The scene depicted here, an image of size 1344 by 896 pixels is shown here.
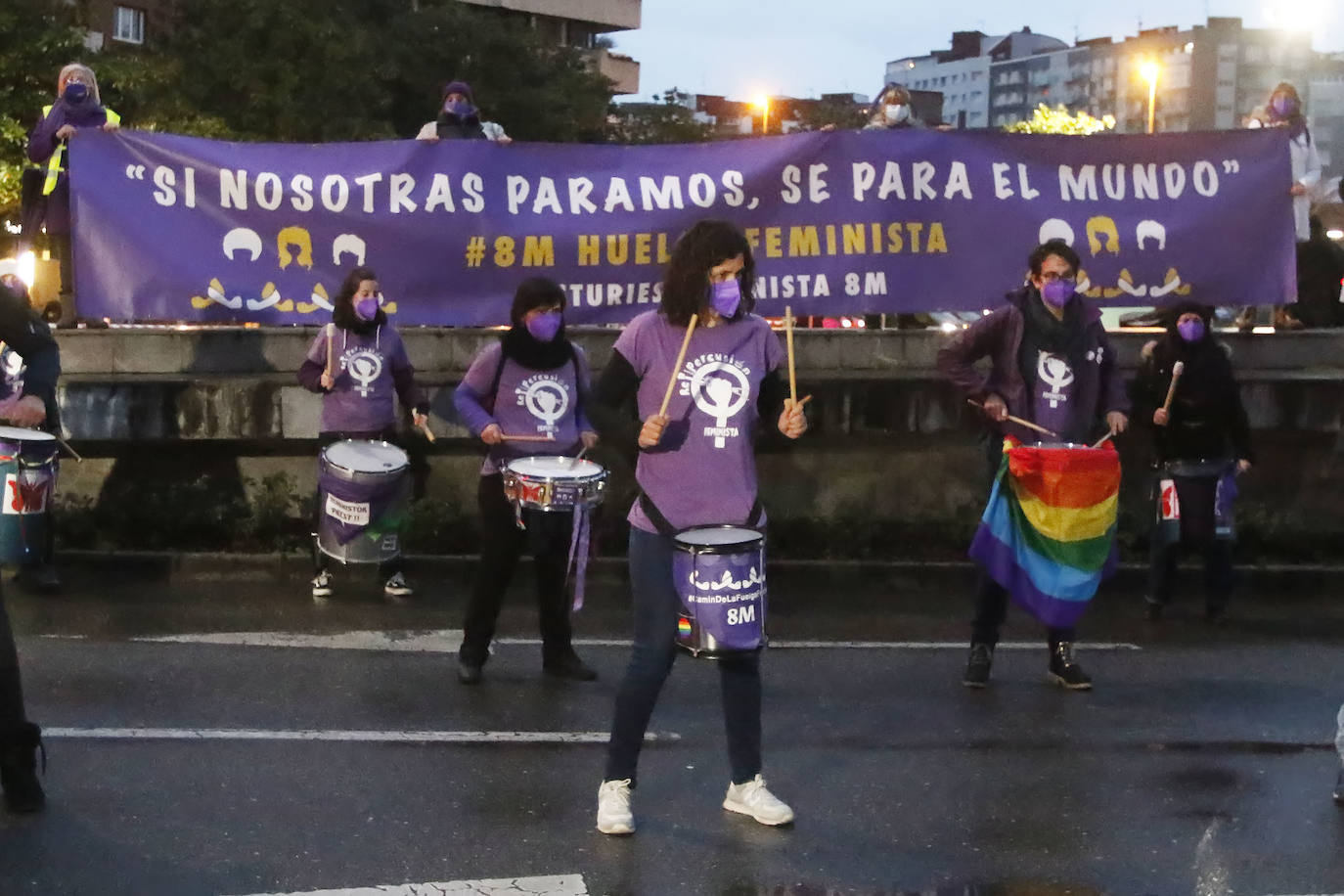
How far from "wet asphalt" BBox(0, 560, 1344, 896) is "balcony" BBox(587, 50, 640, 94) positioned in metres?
79.3

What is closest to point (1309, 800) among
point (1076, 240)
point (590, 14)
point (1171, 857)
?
point (1171, 857)

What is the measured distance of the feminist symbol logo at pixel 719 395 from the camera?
580cm

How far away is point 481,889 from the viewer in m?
5.27

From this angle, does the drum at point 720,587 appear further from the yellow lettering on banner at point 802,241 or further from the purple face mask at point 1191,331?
the yellow lettering on banner at point 802,241

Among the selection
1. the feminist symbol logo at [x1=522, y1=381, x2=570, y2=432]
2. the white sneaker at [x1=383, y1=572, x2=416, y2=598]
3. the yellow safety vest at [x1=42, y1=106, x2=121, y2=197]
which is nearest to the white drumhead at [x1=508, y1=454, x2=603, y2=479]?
the feminist symbol logo at [x1=522, y1=381, x2=570, y2=432]

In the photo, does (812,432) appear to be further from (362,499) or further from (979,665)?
(979,665)

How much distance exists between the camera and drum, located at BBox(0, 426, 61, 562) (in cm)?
945

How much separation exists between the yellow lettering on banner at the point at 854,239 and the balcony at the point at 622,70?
Answer: 250 ft

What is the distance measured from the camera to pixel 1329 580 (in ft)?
37.9

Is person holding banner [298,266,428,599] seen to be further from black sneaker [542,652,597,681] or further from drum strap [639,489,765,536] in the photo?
drum strap [639,489,765,536]

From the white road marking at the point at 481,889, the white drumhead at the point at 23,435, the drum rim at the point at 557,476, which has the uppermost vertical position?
the drum rim at the point at 557,476

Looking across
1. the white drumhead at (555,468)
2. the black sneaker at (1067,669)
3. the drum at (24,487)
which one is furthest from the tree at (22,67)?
the black sneaker at (1067,669)

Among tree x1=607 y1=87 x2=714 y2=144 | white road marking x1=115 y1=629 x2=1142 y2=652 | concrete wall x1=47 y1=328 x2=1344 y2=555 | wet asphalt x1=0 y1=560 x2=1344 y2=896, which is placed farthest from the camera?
tree x1=607 y1=87 x2=714 y2=144

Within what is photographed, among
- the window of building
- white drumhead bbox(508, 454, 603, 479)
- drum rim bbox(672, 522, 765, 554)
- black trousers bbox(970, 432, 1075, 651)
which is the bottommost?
black trousers bbox(970, 432, 1075, 651)
